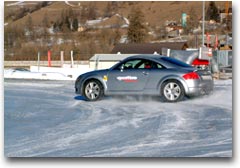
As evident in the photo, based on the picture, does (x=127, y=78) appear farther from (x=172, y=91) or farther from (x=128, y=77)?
(x=172, y=91)

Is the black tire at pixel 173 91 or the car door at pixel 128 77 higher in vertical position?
the car door at pixel 128 77

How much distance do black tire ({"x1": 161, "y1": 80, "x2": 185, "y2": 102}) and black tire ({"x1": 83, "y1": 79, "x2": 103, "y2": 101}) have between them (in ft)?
4.67

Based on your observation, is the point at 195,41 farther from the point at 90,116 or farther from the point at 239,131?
the point at 239,131

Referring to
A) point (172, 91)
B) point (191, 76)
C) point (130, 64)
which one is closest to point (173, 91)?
point (172, 91)


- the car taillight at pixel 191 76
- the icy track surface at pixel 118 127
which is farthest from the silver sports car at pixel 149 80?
the icy track surface at pixel 118 127

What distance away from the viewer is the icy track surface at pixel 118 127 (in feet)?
21.0

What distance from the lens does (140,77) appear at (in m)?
10.7

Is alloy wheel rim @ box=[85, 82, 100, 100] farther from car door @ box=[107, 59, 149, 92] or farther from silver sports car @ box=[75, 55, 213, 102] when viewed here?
car door @ box=[107, 59, 149, 92]

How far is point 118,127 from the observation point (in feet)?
25.9

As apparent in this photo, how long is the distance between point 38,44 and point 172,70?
15.3ft

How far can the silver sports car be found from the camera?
34.5 feet

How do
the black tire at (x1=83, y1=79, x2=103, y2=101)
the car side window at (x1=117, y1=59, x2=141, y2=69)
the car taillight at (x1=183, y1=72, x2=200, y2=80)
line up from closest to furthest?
1. the car taillight at (x1=183, y1=72, x2=200, y2=80)
2. the car side window at (x1=117, y1=59, x2=141, y2=69)
3. the black tire at (x1=83, y1=79, x2=103, y2=101)

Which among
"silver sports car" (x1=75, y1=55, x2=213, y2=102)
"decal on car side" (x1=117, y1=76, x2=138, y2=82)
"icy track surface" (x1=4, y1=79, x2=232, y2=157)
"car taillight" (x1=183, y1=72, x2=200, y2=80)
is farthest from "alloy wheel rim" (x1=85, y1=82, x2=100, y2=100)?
"car taillight" (x1=183, y1=72, x2=200, y2=80)

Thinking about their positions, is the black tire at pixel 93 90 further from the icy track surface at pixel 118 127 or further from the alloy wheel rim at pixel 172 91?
the alloy wheel rim at pixel 172 91
